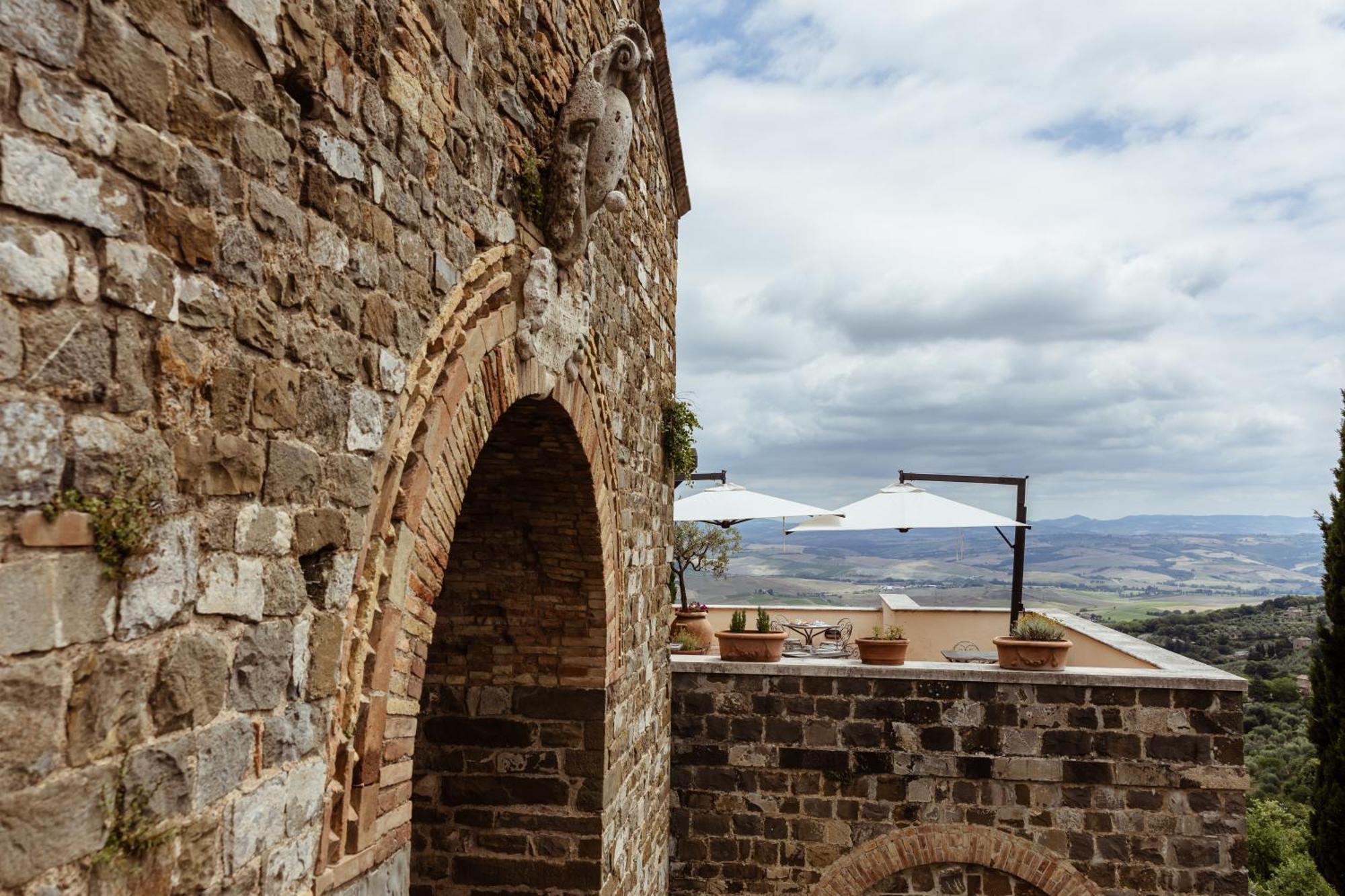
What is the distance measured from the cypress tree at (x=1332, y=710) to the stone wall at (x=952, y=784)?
5.98 meters

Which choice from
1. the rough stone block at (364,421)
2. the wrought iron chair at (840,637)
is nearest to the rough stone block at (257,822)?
the rough stone block at (364,421)

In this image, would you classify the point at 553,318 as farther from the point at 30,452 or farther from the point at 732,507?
the point at 732,507

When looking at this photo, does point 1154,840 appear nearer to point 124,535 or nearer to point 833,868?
point 833,868

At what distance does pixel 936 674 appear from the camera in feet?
25.1

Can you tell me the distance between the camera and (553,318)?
3.96 m

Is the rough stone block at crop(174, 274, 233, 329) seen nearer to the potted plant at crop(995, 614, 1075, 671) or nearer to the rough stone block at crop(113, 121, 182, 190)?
the rough stone block at crop(113, 121, 182, 190)

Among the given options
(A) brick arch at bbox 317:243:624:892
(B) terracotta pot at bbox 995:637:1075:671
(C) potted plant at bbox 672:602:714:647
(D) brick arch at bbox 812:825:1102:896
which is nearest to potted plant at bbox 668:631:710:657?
(C) potted plant at bbox 672:602:714:647

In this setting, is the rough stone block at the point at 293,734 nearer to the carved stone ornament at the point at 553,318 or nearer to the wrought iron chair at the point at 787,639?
the carved stone ornament at the point at 553,318

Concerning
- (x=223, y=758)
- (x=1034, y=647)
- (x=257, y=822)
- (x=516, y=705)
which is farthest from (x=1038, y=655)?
(x=223, y=758)

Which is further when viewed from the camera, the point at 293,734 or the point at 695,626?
the point at 695,626

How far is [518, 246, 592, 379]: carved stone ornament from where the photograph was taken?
3688 mm

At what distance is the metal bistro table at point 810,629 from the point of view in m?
10.5

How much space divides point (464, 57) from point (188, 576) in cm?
206

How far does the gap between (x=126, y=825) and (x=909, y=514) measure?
374 inches
